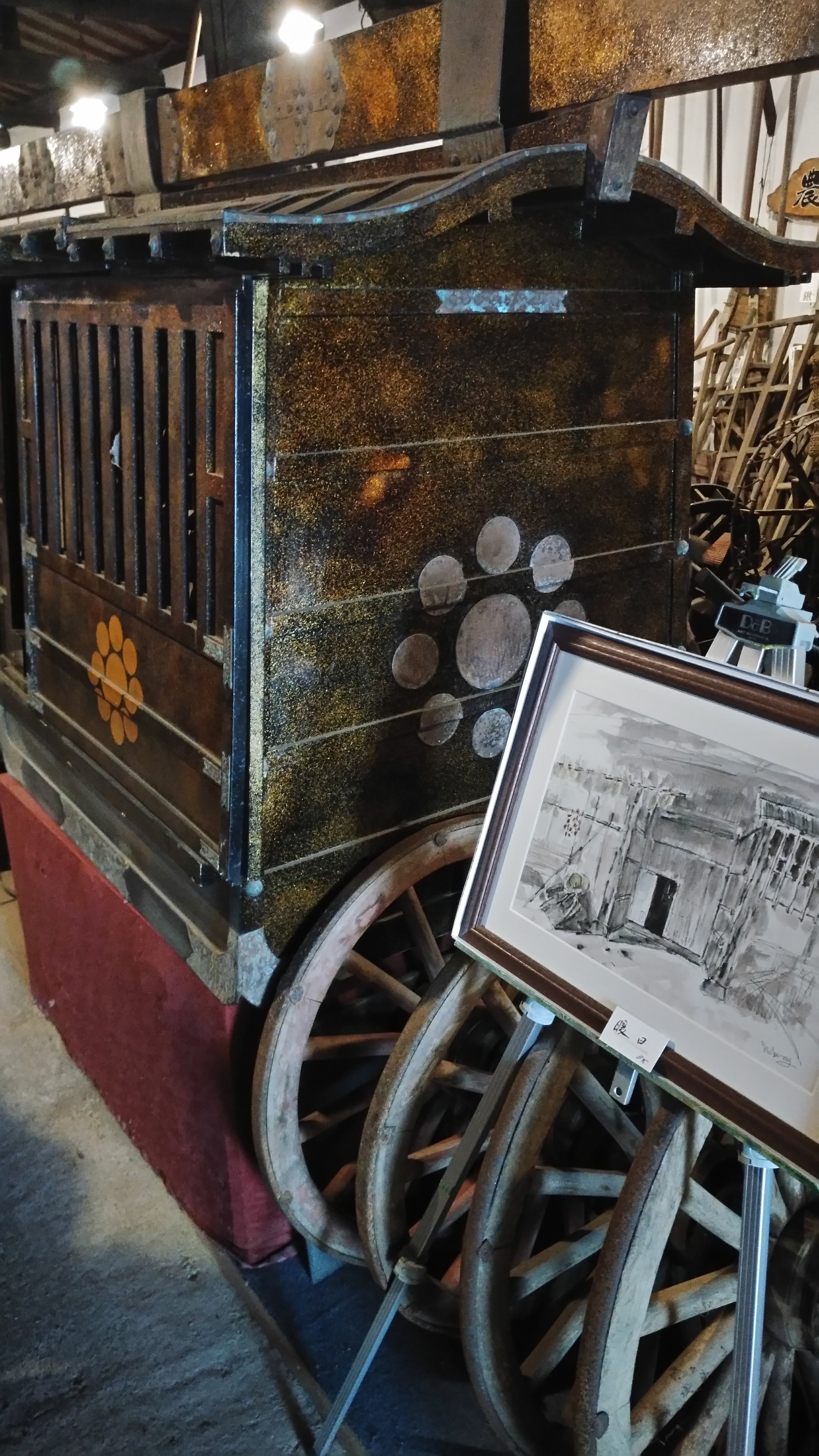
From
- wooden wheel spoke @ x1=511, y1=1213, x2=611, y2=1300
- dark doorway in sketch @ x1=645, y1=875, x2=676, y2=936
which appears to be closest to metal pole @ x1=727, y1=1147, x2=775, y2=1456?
dark doorway in sketch @ x1=645, y1=875, x2=676, y2=936

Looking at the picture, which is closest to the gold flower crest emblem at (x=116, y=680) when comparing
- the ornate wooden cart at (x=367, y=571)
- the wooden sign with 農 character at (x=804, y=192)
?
the ornate wooden cart at (x=367, y=571)

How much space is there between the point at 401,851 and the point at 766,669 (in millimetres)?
988

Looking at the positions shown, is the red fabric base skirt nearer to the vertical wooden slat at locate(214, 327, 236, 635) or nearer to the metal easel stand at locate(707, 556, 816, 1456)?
the vertical wooden slat at locate(214, 327, 236, 635)

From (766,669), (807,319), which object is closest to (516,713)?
(766,669)

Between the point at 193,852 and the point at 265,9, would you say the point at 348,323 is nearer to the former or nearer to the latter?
the point at 193,852

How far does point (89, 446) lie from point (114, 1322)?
2163 millimetres

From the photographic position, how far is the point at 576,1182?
2076mm

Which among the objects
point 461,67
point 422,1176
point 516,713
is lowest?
point 422,1176

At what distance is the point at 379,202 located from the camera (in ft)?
6.12

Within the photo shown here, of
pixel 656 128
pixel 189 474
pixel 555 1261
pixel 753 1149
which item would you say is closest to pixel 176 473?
pixel 189 474

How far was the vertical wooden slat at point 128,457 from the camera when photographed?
2279 mm

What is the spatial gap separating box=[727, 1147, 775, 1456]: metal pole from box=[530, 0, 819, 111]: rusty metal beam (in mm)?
1788

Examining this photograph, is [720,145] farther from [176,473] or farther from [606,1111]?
[606,1111]

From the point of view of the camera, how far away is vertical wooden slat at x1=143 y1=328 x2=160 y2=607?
7.16 ft
